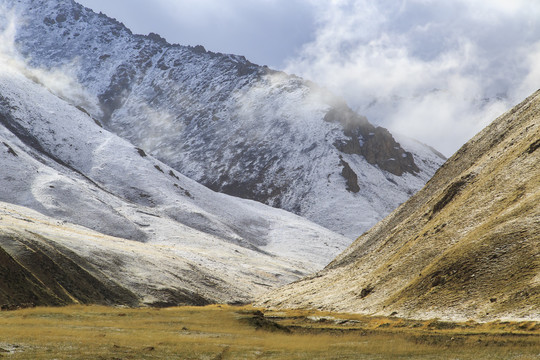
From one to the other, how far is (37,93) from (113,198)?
7883 centimetres

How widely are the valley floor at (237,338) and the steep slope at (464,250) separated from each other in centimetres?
487

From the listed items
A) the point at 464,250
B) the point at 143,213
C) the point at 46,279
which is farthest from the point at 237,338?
the point at 143,213

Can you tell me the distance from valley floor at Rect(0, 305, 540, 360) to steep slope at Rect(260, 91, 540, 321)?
192 inches

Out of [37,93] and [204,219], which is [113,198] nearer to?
[204,219]

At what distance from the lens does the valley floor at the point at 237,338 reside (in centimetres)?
2116

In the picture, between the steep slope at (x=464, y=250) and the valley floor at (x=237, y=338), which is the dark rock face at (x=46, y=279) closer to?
the valley floor at (x=237, y=338)

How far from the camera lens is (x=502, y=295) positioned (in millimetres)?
33500

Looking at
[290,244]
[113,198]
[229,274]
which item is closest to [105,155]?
[113,198]

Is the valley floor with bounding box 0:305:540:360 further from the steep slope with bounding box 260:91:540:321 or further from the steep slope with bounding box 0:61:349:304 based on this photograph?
the steep slope with bounding box 0:61:349:304

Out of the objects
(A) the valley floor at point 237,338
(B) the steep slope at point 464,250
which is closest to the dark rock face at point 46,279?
(A) the valley floor at point 237,338

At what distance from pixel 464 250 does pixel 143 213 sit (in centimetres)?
10741

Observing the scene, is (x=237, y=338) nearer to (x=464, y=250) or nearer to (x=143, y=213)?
(x=464, y=250)

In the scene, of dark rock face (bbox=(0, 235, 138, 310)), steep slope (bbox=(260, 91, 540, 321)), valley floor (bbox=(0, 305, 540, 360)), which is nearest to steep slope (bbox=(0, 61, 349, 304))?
dark rock face (bbox=(0, 235, 138, 310))

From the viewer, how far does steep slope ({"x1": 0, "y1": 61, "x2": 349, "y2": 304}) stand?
82.8 meters
